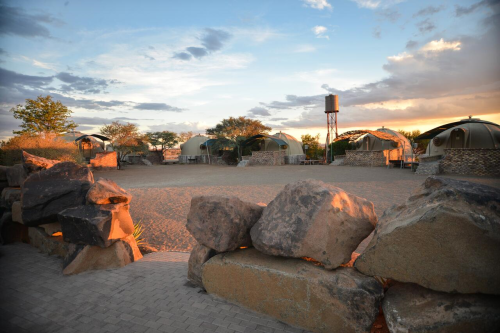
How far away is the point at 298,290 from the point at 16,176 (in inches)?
325

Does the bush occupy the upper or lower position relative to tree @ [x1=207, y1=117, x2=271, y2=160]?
lower

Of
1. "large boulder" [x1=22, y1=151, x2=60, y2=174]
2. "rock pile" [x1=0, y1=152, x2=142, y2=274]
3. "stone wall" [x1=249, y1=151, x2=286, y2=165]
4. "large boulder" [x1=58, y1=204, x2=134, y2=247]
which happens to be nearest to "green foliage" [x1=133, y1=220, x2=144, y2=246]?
"rock pile" [x1=0, y1=152, x2=142, y2=274]

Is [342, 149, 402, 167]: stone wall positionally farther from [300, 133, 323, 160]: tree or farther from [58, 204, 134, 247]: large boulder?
[58, 204, 134, 247]: large boulder

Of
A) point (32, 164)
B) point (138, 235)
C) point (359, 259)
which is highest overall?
point (32, 164)

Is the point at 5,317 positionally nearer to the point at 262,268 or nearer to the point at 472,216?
the point at 262,268

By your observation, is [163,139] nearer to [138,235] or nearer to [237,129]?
[237,129]

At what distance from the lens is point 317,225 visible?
272 centimetres

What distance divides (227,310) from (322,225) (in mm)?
1563

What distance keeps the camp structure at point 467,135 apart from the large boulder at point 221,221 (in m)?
23.0

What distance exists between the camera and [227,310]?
312 cm

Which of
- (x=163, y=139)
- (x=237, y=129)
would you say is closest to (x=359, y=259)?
(x=237, y=129)

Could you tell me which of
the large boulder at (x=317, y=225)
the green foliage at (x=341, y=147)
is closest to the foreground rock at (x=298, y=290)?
the large boulder at (x=317, y=225)

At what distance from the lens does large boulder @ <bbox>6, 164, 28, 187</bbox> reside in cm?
705

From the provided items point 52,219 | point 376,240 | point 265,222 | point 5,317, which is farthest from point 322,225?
point 52,219
